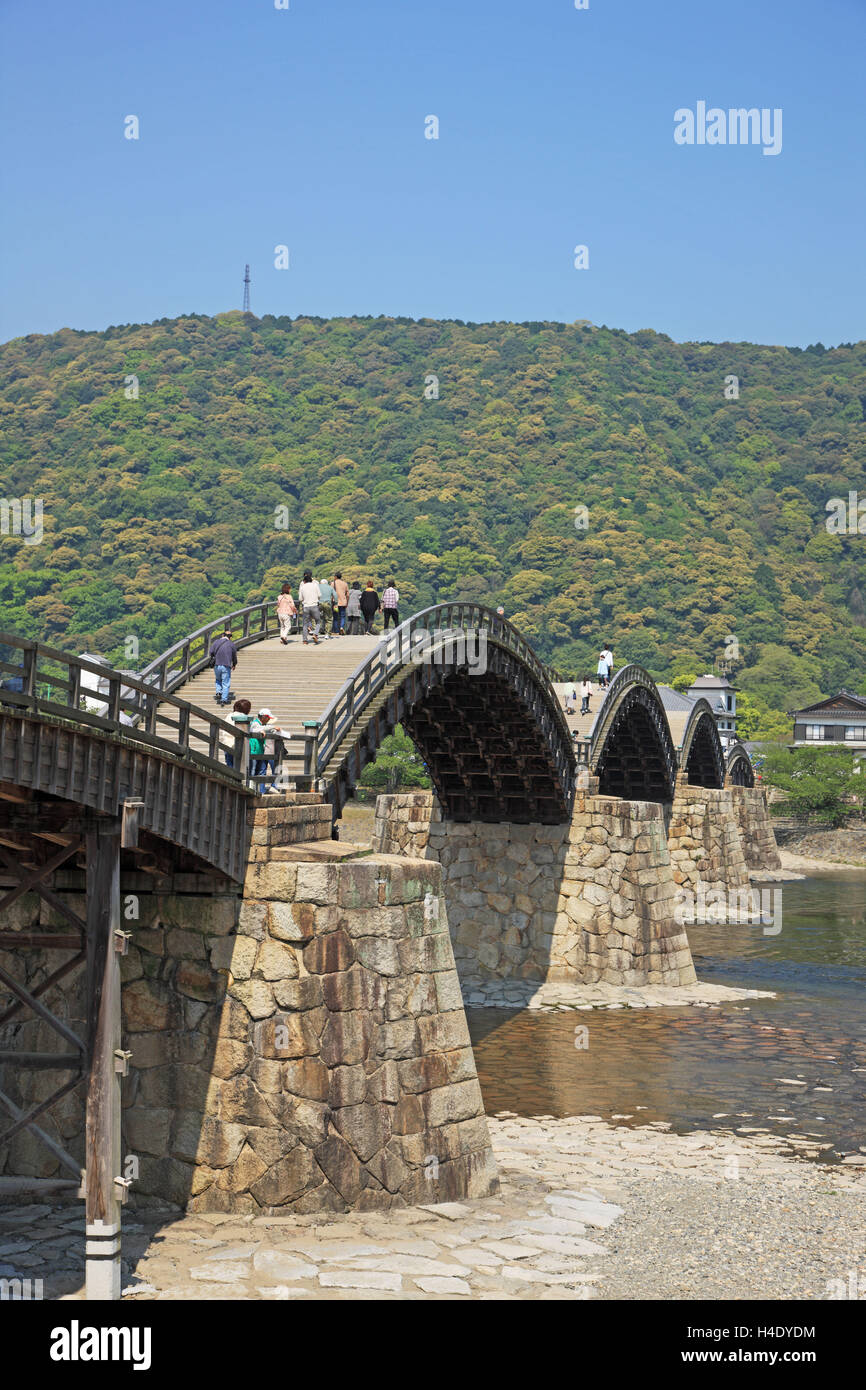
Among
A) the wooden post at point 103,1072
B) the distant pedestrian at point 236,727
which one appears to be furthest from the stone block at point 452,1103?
the distant pedestrian at point 236,727

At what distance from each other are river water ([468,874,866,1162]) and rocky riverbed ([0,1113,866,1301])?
3.66 m

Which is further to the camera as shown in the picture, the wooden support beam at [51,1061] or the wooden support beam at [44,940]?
the wooden support beam at [44,940]

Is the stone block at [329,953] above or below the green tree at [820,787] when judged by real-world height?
below

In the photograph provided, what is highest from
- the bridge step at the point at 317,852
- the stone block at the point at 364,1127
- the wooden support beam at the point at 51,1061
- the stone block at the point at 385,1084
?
the bridge step at the point at 317,852

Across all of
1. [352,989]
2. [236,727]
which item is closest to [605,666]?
[236,727]

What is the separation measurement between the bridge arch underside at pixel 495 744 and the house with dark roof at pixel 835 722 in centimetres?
6299

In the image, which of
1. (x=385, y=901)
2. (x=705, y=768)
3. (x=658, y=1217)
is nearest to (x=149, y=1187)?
(x=385, y=901)

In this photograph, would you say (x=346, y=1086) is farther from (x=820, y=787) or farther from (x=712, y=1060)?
(x=820, y=787)

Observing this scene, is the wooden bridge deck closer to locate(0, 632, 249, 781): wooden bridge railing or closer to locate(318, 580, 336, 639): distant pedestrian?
locate(318, 580, 336, 639): distant pedestrian

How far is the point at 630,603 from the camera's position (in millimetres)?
131375

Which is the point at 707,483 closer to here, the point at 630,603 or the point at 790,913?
the point at 630,603

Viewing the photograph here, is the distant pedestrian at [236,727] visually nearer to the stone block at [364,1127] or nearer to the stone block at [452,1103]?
the stone block at [364,1127]

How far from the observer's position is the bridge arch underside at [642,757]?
4944 cm

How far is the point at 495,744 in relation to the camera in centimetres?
3488
